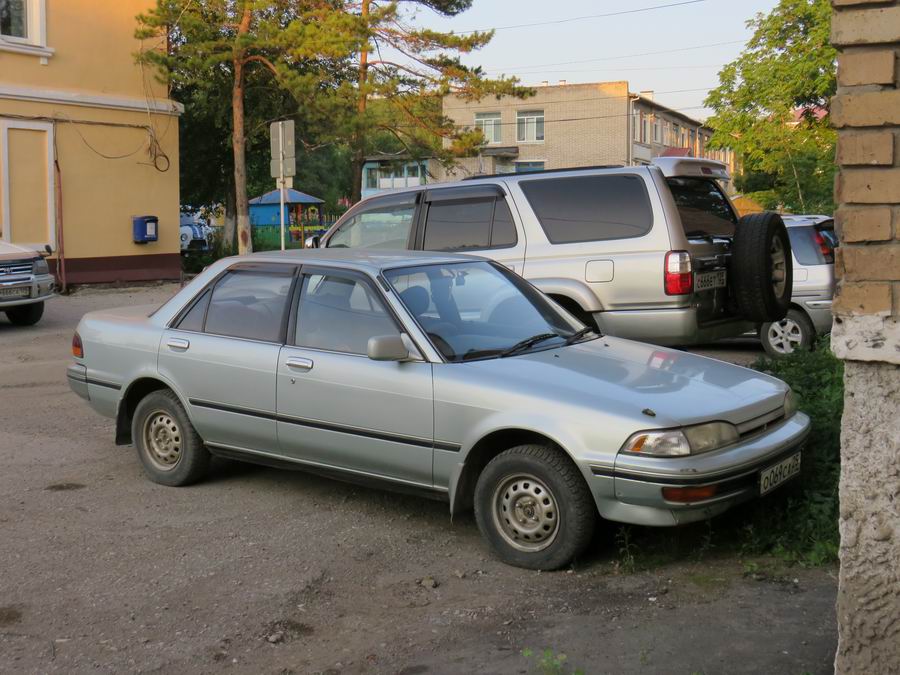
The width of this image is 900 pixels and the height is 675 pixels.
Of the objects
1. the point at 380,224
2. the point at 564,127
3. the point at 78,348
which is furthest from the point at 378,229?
the point at 564,127

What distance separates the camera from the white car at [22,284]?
14.7m

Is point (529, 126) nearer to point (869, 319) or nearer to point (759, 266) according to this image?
point (759, 266)

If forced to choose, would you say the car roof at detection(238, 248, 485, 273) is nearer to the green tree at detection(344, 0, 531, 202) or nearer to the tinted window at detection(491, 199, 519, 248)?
the tinted window at detection(491, 199, 519, 248)

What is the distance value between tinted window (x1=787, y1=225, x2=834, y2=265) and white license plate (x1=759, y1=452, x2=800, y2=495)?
748cm

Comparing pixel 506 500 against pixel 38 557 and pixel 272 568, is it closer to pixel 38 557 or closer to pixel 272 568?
pixel 272 568

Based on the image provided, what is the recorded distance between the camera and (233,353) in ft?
20.5

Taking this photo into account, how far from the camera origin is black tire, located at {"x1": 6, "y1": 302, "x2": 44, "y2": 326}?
1538 centimetres

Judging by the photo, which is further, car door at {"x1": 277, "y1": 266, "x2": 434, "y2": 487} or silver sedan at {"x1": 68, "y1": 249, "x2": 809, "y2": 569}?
car door at {"x1": 277, "y1": 266, "x2": 434, "y2": 487}

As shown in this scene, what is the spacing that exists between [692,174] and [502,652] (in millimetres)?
5790

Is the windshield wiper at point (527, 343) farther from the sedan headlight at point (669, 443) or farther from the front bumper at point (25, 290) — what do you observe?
the front bumper at point (25, 290)

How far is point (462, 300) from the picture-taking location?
605cm

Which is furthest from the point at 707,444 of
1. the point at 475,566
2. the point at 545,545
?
the point at 475,566

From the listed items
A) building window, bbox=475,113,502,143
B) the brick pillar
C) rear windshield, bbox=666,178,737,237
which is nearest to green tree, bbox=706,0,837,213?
rear windshield, bbox=666,178,737,237

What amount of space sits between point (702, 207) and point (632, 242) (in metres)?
0.94
